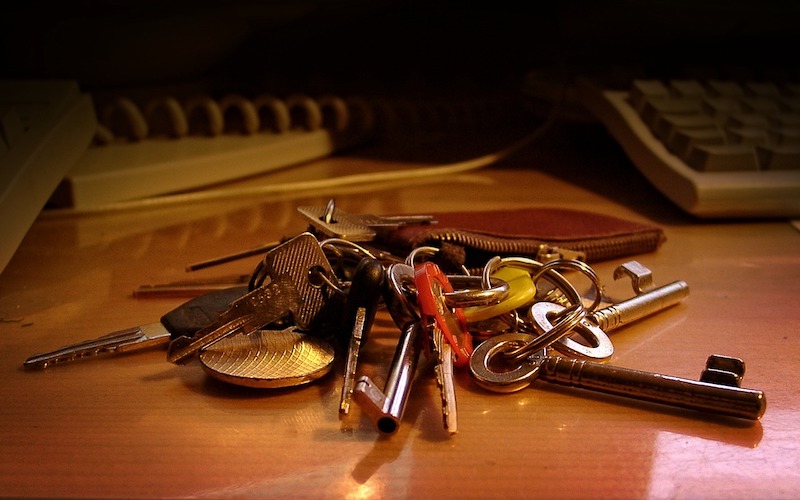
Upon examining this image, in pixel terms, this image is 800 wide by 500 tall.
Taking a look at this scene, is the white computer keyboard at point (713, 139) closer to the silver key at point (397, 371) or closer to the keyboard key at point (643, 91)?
the keyboard key at point (643, 91)

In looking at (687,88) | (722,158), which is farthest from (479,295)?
(687,88)

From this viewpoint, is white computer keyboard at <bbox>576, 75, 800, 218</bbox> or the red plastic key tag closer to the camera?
the red plastic key tag

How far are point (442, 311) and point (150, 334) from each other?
7.7 inches

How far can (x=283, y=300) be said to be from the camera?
0.47 m

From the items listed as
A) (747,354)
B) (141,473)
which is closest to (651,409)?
(747,354)

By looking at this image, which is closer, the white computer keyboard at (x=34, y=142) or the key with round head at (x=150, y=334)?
the key with round head at (x=150, y=334)

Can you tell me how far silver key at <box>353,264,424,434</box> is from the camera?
38 cm

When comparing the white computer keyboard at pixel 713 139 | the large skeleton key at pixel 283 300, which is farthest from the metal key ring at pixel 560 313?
the white computer keyboard at pixel 713 139

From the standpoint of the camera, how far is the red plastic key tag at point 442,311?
44 cm

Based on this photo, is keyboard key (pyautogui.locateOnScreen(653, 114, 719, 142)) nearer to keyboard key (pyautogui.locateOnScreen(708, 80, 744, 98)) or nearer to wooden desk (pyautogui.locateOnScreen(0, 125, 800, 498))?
keyboard key (pyautogui.locateOnScreen(708, 80, 744, 98))

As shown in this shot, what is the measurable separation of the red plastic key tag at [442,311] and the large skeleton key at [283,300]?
7 cm

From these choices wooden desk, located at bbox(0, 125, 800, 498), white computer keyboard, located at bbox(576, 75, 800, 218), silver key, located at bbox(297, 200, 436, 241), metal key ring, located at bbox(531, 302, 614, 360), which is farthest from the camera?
white computer keyboard, located at bbox(576, 75, 800, 218)

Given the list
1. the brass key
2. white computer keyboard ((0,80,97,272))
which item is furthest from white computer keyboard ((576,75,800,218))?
white computer keyboard ((0,80,97,272))

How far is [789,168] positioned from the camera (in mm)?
772
